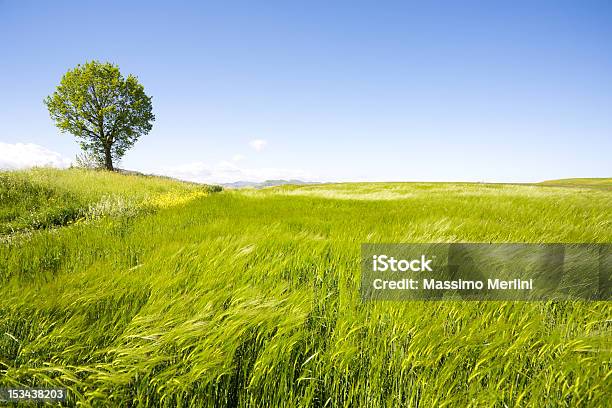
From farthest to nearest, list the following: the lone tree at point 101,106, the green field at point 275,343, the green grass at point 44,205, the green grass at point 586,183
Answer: the green grass at point 586,183 < the lone tree at point 101,106 < the green grass at point 44,205 < the green field at point 275,343

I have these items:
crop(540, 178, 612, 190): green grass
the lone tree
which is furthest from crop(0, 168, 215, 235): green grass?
crop(540, 178, 612, 190): green grass

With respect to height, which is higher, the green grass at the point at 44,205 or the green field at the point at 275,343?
the green grass at the point at 44,205

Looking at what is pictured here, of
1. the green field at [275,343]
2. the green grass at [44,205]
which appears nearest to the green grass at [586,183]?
the green field at [275,343]

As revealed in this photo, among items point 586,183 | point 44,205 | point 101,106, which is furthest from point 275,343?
point 586,183

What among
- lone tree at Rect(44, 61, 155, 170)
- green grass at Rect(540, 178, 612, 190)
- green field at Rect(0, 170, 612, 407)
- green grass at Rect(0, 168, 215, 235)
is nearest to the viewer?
green field at Rect(0, 170, 612, 407)

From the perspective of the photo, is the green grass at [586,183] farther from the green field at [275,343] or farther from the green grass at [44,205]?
the green grass at [44,205]

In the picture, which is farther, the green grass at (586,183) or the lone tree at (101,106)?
the green grass at (586,183)

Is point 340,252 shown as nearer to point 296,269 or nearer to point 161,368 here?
point 296,269

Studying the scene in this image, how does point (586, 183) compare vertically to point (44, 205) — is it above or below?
above

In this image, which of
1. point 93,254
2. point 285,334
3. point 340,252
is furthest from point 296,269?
point 93,254

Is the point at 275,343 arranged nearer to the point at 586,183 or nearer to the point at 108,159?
the point at 108,159

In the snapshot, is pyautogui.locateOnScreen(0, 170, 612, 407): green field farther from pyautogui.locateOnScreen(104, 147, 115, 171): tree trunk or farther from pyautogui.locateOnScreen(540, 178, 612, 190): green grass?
pyautogui.locateOnScreen(540, 178, 612, 190): green grass

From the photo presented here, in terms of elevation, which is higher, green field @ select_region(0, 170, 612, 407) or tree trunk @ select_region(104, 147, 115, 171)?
tree trunk @ select_region(104, 147, 115, 171)

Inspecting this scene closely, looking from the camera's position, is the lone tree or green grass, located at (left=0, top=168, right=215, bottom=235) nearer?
green grass, located at (left=0, top=168, right=215, bottom=235)
